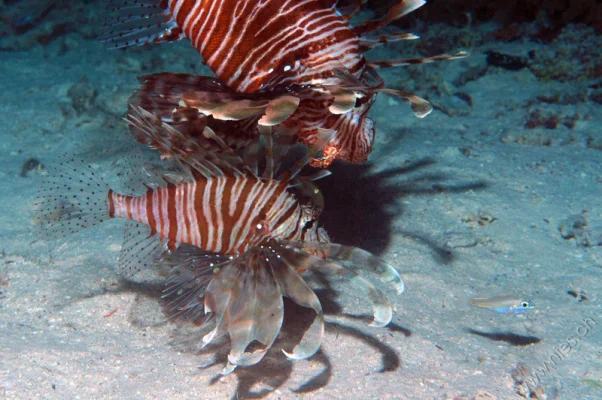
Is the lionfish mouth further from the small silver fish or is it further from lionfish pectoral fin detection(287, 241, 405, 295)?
the small silver fish

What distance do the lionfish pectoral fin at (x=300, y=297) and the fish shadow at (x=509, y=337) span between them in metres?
1.41

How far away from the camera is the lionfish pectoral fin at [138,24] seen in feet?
9.58

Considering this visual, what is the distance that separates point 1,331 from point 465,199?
161 inches

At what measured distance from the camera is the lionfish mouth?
7.13 ft

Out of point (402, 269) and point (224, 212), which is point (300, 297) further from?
point (402, 269)

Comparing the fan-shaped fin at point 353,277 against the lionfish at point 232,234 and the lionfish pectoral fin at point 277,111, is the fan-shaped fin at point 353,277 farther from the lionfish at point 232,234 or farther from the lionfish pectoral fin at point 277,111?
the lionfish pectoral fin at point 277,111

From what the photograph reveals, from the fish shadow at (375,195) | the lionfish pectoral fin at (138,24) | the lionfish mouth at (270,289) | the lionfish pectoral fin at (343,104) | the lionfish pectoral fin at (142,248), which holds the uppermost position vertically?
the lionfish pectoral fin at (138,24)

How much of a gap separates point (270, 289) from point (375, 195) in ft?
7.98

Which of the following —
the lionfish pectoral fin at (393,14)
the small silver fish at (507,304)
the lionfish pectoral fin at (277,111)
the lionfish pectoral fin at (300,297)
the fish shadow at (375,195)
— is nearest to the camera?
the lionfish pectoral fin at (277,111)

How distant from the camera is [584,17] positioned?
823 cm

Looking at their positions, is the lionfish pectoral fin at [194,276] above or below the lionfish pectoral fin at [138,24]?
below

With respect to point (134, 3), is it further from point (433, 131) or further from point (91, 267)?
point (433, 131)

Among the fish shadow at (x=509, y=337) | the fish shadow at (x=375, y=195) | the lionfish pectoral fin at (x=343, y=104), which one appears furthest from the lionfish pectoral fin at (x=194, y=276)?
the fish shadow at (x=509, y=337)

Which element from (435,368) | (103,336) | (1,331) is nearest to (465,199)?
(435,368)
